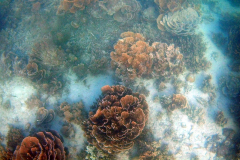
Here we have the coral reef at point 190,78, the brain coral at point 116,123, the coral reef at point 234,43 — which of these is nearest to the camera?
the brain coral at point 116,123

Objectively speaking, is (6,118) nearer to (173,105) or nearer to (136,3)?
(173,105)

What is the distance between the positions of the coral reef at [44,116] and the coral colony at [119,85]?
43 millimetres

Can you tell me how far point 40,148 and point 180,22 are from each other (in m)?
8.68

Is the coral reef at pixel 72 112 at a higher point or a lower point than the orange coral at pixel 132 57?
lower

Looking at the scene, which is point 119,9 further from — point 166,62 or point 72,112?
point 72,112

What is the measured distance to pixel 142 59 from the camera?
19.1 ft

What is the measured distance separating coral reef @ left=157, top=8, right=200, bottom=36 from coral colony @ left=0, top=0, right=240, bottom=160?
60 millimetres

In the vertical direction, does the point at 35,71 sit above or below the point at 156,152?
above

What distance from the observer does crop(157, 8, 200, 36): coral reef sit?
7328 mm

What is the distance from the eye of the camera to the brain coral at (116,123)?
4.21m

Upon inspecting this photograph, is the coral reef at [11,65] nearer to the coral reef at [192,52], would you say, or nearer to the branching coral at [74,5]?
the branching coral at [74,5]

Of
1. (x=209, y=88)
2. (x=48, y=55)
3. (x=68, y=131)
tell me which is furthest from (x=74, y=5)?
(x=209, y=88)

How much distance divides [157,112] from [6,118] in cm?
711

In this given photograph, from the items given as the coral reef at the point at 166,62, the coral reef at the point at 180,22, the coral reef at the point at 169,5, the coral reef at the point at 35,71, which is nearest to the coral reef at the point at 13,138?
the coral reef at the point at 35,71
